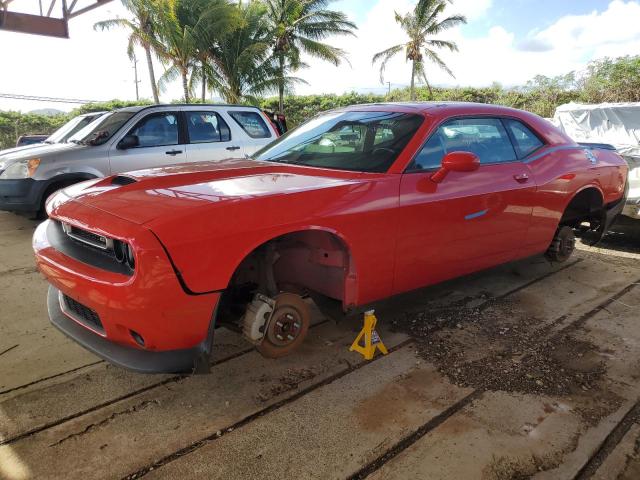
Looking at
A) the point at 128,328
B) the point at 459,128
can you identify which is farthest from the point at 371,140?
the point at 128,328

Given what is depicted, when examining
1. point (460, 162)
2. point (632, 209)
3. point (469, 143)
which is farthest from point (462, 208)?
point (632, 209)

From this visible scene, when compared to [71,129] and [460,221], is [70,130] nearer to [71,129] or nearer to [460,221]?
[71,129]

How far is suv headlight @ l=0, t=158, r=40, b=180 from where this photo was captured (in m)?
5.74

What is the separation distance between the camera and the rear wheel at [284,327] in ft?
8.36

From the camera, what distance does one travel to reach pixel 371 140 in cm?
315

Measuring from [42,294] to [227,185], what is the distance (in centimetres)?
245

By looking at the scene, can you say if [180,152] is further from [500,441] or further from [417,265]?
[500,441]

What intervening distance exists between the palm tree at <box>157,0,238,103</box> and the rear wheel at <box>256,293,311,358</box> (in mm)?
16855

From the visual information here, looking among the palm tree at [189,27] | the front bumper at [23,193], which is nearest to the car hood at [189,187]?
the front bumper at [23,193]

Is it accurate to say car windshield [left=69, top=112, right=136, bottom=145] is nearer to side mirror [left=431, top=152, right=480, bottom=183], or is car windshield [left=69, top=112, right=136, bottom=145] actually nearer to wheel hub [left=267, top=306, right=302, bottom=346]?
wheel hub [left=267, top=306, right=302, bottom=346]

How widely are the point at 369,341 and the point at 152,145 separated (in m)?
4.89

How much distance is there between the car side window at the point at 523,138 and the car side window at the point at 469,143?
9cm

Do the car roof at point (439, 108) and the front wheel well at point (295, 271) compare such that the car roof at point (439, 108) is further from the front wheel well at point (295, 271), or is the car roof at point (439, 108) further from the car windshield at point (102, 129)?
the car windshield at point (102, 129)

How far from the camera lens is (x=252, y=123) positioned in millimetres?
7484
